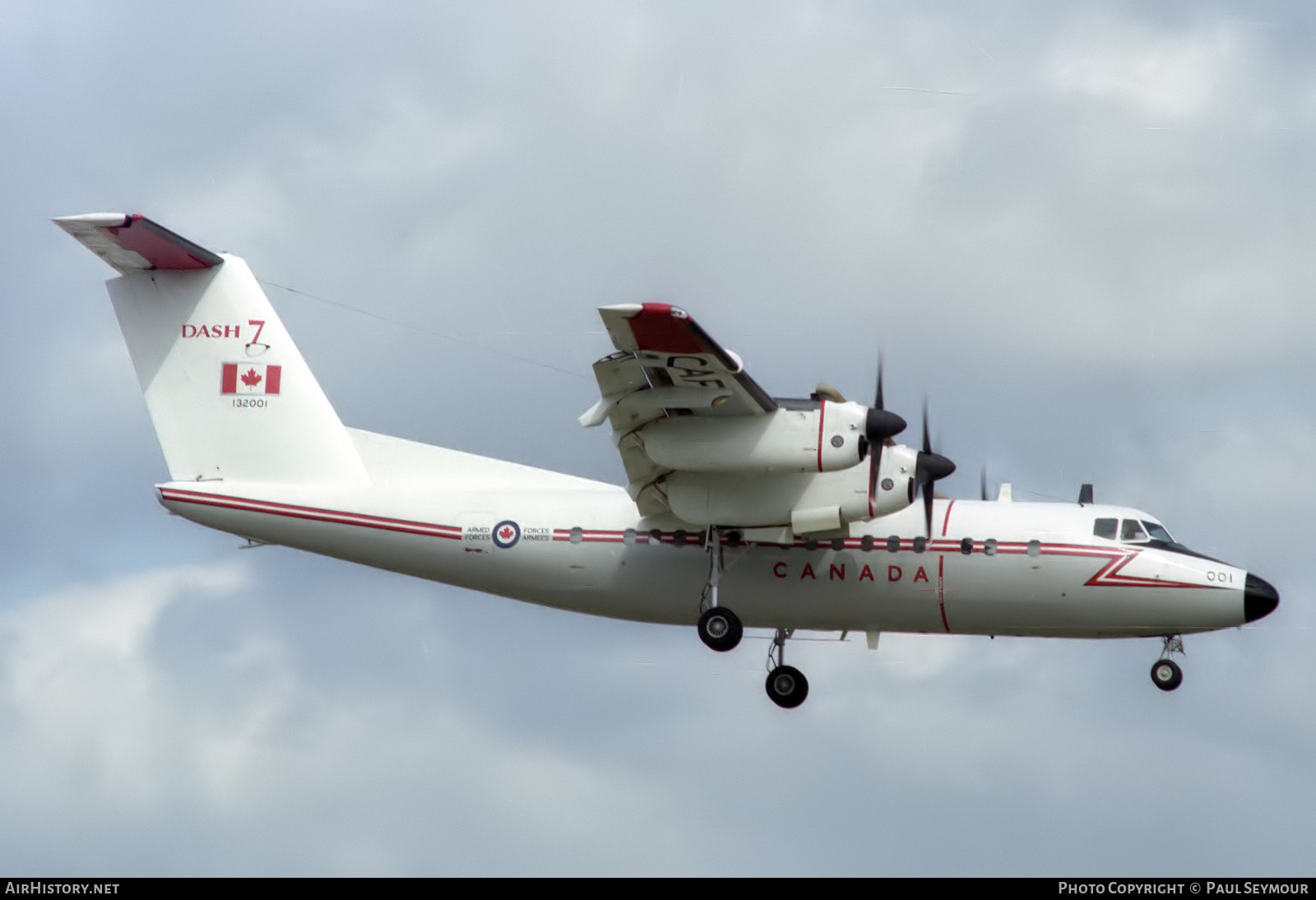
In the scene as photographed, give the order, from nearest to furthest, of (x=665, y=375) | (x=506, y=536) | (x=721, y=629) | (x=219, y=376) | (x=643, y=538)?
(x=665, y=375) → (x=721, y=629) → (x=643, y=538) → (x=506, y=536) → (x=219, y=376)

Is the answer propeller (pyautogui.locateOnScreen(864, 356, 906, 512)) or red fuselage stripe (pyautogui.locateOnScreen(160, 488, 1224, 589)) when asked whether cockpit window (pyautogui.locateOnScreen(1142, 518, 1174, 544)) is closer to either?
red fuselage stripe (pyautogui.locateOnScreen(160, 488, 1224, 589))

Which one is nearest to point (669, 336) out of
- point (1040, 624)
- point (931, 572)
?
point (931, 572)

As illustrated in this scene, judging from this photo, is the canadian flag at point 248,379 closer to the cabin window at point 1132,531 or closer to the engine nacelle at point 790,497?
the engine nacelle at point 790,497

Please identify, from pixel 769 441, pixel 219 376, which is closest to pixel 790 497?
pixel 769 441

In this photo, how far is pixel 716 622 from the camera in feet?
65.7

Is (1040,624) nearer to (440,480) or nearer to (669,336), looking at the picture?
(669,336)

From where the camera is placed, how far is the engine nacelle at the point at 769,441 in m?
18.9

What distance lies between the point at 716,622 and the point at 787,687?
2647 mm

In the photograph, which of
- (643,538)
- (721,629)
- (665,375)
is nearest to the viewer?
(665,375)

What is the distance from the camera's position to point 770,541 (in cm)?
2053

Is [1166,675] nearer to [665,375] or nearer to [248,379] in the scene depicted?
[665,375]

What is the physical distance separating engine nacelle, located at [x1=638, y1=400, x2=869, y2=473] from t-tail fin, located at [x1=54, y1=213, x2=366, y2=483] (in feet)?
16.6

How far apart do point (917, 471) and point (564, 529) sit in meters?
4.81

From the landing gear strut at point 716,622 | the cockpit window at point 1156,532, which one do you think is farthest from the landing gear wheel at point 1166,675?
the landing gear strut at point 716,622
